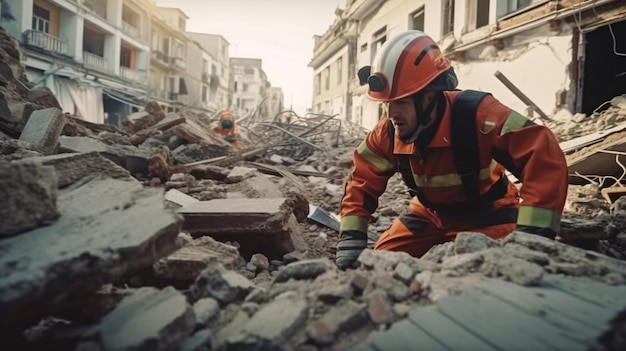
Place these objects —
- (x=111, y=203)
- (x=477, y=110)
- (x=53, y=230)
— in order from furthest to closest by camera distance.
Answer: (x=477, y=110) → (x=111, y=203) → (x=53, y=230)

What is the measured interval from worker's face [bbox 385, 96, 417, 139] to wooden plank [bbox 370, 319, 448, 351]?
5.66 feet

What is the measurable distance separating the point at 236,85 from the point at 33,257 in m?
66.2

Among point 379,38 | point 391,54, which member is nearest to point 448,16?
point 379,38

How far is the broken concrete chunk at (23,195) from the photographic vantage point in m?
1.36

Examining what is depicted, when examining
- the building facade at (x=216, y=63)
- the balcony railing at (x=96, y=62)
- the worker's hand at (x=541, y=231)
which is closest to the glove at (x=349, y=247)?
the worker's hand at (x=541, y=231)

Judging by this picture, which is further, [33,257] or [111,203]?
[111,203]

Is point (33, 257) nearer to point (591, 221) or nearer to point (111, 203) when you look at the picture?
point (111, 203)

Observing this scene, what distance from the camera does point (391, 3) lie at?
14.3 metres

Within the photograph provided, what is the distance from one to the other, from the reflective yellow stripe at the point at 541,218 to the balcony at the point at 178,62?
3528cm

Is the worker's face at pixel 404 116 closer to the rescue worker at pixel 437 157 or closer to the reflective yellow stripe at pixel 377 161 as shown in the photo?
Result: the rescue worker at pixel 437 157

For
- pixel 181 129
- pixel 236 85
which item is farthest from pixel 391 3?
pixel 236 85

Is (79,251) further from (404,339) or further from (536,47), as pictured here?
(536,47)

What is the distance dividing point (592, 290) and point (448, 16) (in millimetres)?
10774

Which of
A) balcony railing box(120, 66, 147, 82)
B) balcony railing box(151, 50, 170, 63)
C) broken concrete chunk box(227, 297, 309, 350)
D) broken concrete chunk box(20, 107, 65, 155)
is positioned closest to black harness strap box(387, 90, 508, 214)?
broken concrete chunk box(227, 297, 309, 350)
